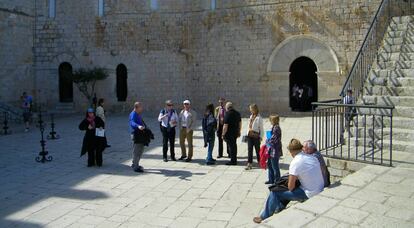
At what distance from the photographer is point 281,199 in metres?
6.02

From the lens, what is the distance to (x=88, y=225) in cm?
638

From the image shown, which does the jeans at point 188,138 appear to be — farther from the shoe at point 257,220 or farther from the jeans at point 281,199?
the jeans at point 281,199

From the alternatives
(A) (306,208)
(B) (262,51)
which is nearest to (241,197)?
(A) (306,208)

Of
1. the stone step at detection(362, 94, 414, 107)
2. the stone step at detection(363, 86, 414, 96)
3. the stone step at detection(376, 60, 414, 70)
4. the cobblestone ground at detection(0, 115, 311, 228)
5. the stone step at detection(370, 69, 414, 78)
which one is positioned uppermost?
the stone step at detection(376, 60, 414, 70)

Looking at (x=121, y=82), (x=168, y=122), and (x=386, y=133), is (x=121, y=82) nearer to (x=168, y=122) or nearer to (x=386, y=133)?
(x=168, y=122)

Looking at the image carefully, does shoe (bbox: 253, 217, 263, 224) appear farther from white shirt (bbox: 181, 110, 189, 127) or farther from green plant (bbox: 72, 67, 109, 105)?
green plant (bbox: 72, 67, 109, 105)

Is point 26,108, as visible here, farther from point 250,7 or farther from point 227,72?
point 250,7

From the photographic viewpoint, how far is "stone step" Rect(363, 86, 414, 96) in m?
9.05

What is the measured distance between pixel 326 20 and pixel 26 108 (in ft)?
45.9

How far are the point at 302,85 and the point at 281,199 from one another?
16244 millimetres

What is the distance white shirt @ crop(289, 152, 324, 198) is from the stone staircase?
175cm

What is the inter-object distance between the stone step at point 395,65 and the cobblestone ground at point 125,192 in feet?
10.7

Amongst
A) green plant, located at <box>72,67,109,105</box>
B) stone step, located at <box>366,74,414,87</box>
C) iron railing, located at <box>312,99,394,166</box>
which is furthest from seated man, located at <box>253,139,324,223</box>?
green plant, located at <box>72,67,109,105</box>

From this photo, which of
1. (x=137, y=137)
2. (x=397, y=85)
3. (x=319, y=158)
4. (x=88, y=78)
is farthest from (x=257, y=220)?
(x=88, y=78)
